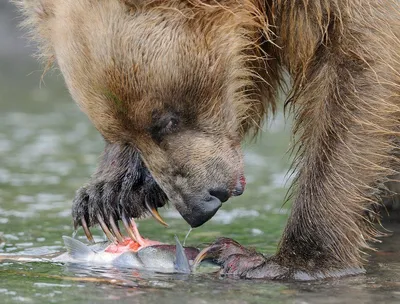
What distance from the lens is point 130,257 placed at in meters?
5.26

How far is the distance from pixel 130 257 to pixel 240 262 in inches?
23.6

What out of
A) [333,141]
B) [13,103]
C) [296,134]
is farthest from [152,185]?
[13,103]

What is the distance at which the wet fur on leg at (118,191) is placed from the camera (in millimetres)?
6109

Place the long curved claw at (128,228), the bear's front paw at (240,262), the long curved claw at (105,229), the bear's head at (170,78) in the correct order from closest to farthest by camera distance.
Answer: the bear's head at (170,78) < the bear's front paw at (240,262) < the long curved claw at (128,228) < the long curved claw at (105,229)

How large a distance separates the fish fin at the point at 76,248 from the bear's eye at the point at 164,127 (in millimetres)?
725

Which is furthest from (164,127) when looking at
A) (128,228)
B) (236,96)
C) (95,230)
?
(95,230)

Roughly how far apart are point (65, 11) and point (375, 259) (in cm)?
226

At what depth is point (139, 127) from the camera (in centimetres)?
512

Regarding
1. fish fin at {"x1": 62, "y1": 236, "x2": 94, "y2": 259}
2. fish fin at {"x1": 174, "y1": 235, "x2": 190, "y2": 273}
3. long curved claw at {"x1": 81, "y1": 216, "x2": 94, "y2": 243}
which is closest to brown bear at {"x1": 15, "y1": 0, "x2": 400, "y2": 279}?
fish fin at {"x1": 174, "y1": 235, "x2": 190, "y2": 273}

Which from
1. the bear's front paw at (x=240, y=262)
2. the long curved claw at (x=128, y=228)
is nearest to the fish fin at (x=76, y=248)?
the long curved claw at (x=128, y=228)

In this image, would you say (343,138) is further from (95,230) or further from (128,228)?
(95,230)

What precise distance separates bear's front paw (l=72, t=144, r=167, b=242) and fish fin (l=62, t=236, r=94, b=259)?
62cm

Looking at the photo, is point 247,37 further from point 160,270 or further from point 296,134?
point 160,270

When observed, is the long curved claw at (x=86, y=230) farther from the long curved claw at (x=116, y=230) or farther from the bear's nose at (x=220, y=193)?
the bear's nose at (x=220, y=193)
